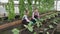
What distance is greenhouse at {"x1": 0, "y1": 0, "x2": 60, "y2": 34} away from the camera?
5.76m

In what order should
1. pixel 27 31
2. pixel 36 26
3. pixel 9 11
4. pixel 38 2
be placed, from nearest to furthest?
pixel 27 31
pixel 36 26
pixel 9 11
pixel 38 2

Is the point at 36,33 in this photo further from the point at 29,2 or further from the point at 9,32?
the point at 29,2

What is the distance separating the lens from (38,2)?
11.1 meters

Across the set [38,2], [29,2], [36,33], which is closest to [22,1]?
[29,2]

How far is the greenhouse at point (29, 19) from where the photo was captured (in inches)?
227

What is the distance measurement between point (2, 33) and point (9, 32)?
21cm

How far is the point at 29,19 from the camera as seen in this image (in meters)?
8.20

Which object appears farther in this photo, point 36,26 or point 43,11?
point 43,11

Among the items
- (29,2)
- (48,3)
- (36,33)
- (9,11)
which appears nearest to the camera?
(36,33)

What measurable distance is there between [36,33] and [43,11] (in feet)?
22.0

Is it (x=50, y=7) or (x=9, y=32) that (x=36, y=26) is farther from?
(x=50, y=7)

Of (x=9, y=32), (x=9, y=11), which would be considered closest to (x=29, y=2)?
(x=9, y=11)

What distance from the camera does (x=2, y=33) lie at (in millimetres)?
5730

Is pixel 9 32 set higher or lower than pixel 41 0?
lower
